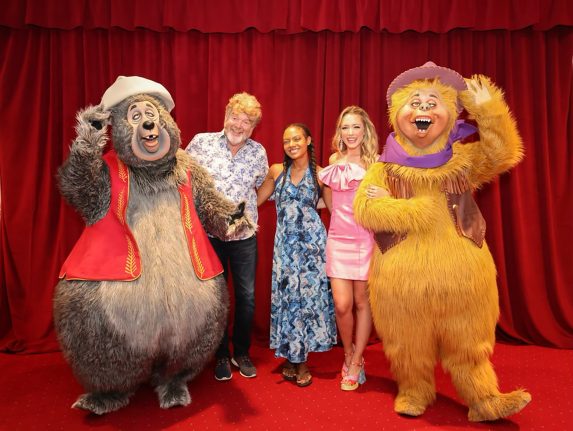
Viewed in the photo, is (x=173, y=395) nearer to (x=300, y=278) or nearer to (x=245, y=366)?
(x=245, y=366)

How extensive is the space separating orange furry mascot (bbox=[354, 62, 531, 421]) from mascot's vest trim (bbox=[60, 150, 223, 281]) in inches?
33.8

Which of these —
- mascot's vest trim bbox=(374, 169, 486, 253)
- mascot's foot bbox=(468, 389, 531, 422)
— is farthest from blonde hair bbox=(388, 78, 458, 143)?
mascot's foot bbox=(468, 389, 531, 422)

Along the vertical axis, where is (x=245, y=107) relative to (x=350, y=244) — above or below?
above

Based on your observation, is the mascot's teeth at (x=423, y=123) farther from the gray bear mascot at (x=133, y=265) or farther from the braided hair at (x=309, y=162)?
the gray bear mascot at (x=133, y=265)

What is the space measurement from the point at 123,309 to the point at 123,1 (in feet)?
7.44

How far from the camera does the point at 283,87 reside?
346 centimetres

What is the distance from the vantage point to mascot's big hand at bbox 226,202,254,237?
8.15 ft

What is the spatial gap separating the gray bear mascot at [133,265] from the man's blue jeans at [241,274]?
15.0 inches

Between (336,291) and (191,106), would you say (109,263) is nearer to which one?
(336,291)

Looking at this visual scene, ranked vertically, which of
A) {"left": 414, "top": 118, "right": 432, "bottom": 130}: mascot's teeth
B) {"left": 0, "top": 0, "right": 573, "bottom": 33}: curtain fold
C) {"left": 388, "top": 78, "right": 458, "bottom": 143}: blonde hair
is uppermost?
{"left": 0, "top": 0, "right": 573, "bottom": 33}: curtain fold

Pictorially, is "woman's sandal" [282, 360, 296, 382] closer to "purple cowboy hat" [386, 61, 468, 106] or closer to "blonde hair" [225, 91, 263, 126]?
"blonde hair" [225, 91, 263, 126]

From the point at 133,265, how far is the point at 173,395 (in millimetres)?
753

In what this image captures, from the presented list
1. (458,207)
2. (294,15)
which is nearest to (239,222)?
(458,207)

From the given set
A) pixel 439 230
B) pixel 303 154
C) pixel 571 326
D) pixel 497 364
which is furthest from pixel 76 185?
pixel 571 326
